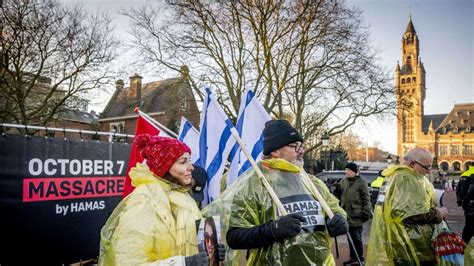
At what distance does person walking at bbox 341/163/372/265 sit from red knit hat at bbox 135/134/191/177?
5991 millimetres

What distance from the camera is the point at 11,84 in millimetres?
16984

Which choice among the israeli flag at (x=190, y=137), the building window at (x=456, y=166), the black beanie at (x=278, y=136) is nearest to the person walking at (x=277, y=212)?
the black beanie at (x=278, y=136)

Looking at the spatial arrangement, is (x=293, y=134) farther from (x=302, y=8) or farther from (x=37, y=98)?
(x=37, y=98)

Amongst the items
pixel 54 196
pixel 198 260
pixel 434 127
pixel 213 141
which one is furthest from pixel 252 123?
pixel 434 127

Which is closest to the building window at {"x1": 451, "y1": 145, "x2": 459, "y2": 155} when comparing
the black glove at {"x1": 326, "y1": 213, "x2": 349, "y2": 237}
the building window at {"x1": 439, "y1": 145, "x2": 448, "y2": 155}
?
the building window at {"x1": 439, "y1": 145, "x2": 448, "y2": 155}

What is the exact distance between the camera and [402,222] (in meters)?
4.56

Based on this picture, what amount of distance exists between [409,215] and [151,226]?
10.8 feet

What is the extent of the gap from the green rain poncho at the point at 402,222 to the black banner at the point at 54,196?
4.15m

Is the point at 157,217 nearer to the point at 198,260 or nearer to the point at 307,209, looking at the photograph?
the point at 198,260

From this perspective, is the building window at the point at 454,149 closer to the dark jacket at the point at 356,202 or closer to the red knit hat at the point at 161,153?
the dark jacket at the point at 356,202

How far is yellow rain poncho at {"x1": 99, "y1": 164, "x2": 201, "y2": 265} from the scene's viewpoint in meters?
1.98

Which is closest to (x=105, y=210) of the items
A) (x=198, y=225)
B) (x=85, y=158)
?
(x=85, y=158)

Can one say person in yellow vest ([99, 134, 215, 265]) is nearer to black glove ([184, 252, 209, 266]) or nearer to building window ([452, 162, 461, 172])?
black glove ([184, 252, 209, 266])

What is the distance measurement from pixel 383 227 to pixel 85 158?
4.39 meters
